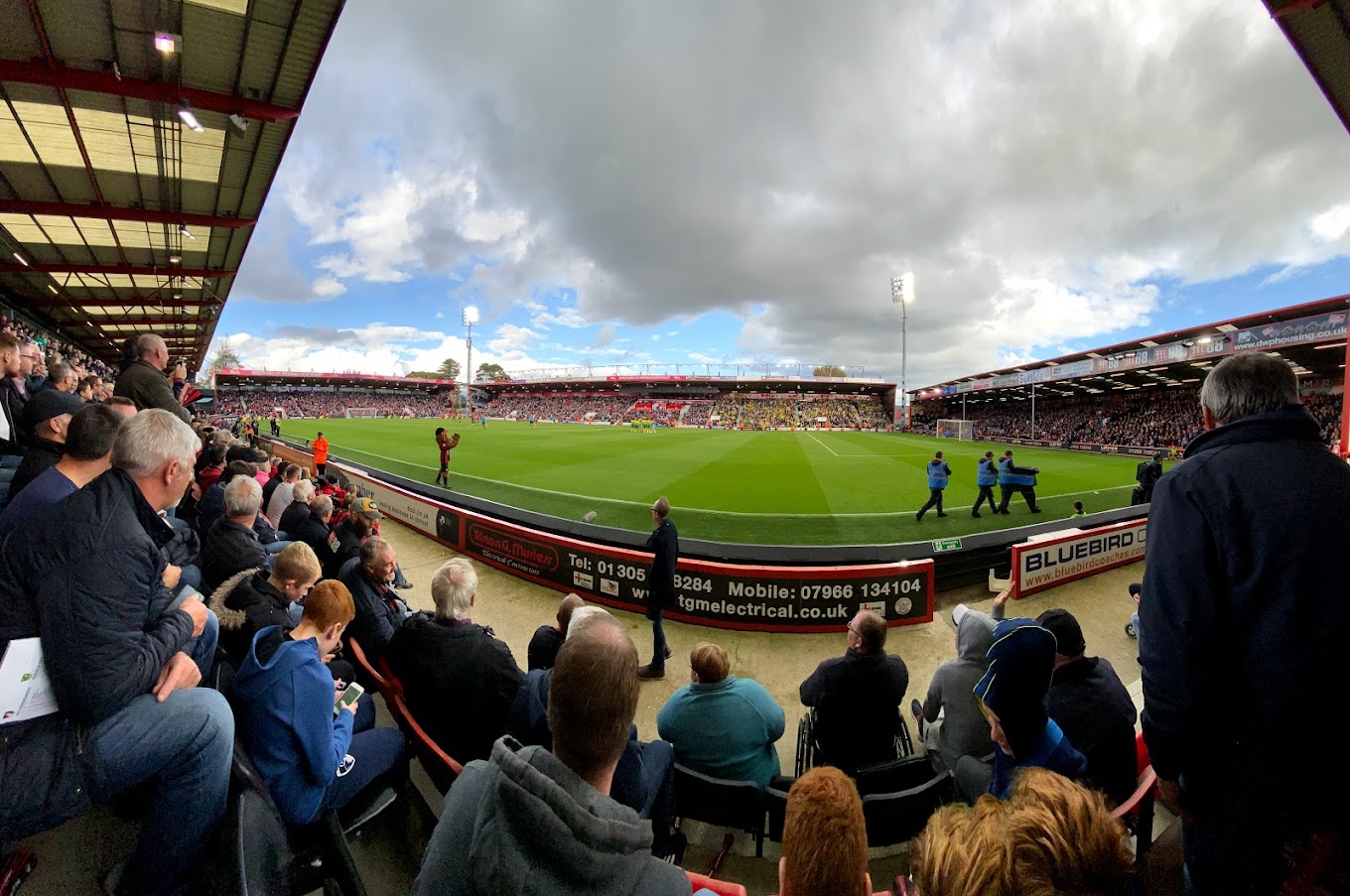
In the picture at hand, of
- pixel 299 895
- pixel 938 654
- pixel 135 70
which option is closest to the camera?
pixel 299 895

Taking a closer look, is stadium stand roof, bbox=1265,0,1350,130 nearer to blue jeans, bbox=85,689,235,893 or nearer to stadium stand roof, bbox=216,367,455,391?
blue jeans, bbox=85,689,235,893

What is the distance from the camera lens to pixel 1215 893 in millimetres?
1590

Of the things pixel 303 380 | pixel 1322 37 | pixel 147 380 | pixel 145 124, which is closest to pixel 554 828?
pixel 147 380

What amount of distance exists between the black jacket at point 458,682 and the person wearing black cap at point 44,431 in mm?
2529

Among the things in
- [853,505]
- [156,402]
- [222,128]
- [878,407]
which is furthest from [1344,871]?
[878,407]

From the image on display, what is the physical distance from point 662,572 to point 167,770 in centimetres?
413

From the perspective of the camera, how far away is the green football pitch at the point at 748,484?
435 inches

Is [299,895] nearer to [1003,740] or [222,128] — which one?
[1003,740]

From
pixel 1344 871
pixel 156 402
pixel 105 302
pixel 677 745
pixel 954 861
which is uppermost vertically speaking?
pixel 105 302

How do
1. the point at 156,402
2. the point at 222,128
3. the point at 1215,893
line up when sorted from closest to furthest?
the point at 1215,893 < the point at 156,402 < the point at 222,128

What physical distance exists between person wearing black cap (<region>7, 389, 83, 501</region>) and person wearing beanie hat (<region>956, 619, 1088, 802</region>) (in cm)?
528

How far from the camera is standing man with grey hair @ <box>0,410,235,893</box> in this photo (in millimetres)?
1588

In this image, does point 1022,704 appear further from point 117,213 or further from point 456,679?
point 117,213

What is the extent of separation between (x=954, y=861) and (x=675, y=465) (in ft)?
61.2
